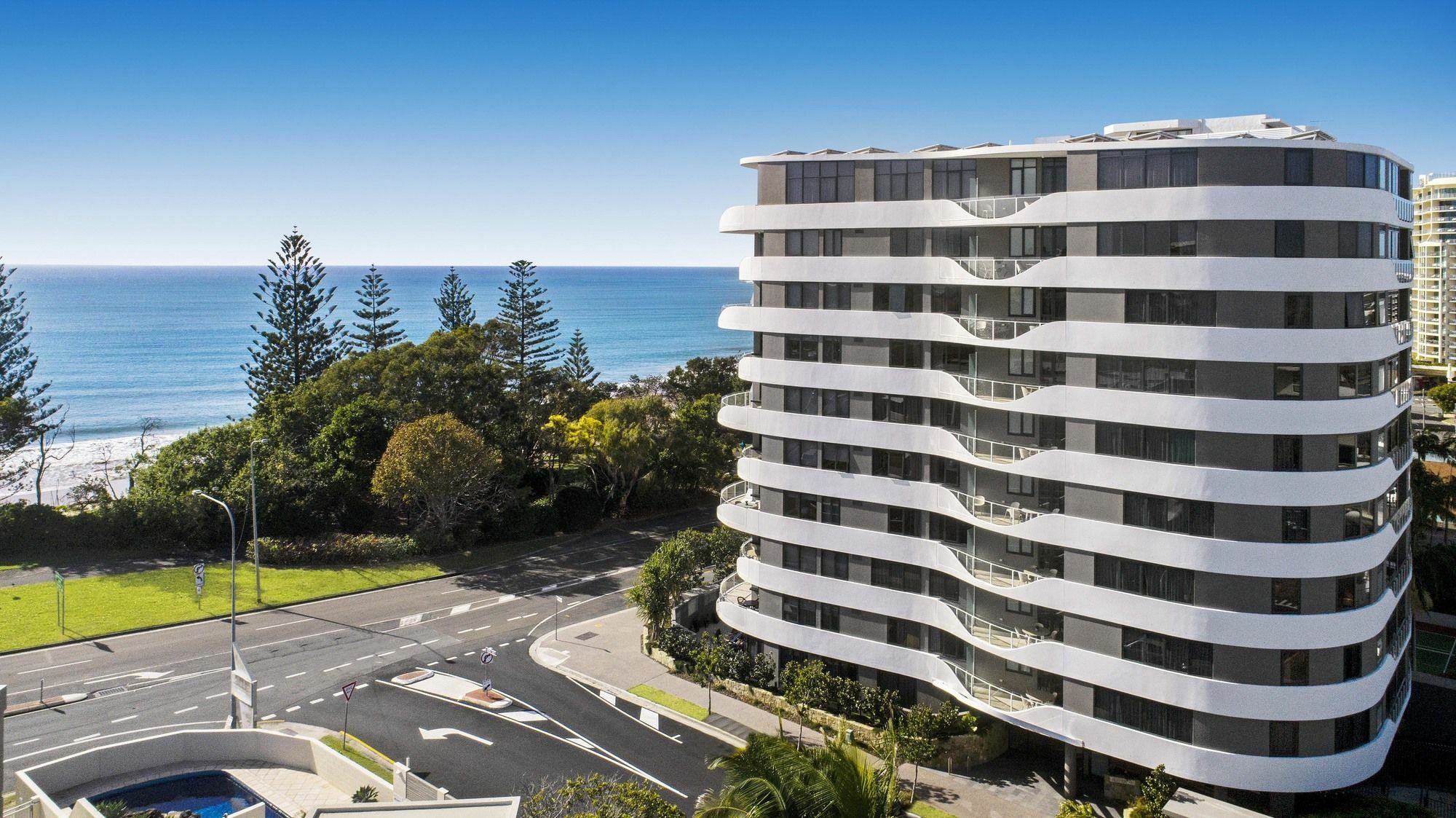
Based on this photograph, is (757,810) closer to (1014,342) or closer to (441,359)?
(1014,342)

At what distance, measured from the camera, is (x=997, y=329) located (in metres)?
Answer: 29.1

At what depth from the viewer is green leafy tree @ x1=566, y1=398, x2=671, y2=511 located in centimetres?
5725

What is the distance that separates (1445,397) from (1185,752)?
7040 centimetres

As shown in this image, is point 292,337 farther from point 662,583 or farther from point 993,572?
point 993,572

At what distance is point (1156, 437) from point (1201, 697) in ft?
21.7

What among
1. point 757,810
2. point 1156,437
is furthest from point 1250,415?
point 757,810

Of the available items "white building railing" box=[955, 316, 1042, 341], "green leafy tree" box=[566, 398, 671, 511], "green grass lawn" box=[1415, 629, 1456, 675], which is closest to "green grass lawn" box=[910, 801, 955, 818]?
"white building railing" box=[955, 316, 1042, 341]

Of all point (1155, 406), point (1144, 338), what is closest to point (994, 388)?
point (1144, 338)

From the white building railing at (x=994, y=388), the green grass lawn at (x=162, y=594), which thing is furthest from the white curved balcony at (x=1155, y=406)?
the green grass lawn at (x=162, y=594)

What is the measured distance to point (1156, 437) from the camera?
25.5 meters

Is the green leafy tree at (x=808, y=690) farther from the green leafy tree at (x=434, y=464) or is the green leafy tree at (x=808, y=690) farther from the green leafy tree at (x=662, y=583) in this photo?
the green leafy tree at (x=434, y=464)

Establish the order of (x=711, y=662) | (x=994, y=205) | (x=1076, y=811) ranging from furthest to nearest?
(x=711, y=662) → (x=994, y=205) → (x=1076, y=811)

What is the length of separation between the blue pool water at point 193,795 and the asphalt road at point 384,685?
4.13 metres

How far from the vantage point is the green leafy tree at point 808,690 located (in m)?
31.6
